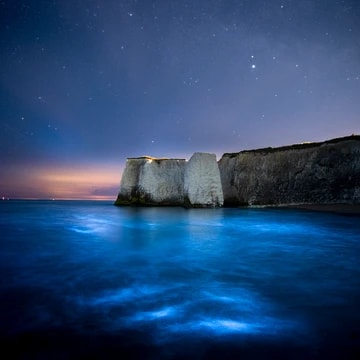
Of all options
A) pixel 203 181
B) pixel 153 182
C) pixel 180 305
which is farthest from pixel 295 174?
pixel 180 305

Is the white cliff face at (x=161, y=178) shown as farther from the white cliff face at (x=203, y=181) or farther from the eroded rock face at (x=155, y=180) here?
the white cliff face at (x=203, y=181)

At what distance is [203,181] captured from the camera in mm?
25344

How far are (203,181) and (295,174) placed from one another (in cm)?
985

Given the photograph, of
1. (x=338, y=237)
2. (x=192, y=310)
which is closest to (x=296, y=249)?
(x=338, y=237)

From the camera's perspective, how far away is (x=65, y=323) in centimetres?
254

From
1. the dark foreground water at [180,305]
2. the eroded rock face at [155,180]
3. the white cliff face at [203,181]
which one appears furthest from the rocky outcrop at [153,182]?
the dark foreground water at [180,305]

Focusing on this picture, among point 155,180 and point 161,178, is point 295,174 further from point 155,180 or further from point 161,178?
point 155,180

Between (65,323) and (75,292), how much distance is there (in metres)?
1.03

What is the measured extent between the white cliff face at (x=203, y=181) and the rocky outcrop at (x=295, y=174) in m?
7.06

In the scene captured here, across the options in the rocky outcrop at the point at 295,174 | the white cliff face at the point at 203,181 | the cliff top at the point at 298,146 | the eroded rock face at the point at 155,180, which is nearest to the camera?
the rocky outcrop at the point at 295,174

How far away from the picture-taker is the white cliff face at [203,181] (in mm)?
25375

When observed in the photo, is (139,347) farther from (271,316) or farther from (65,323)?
(271,316)

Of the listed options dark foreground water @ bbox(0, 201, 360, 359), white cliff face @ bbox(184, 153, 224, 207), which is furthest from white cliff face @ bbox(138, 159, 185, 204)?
dark foreground water @ bbox(0, 201, 360, 359)

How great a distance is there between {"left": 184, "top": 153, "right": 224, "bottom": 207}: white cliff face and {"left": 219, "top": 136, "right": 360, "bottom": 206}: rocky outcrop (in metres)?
7.06
